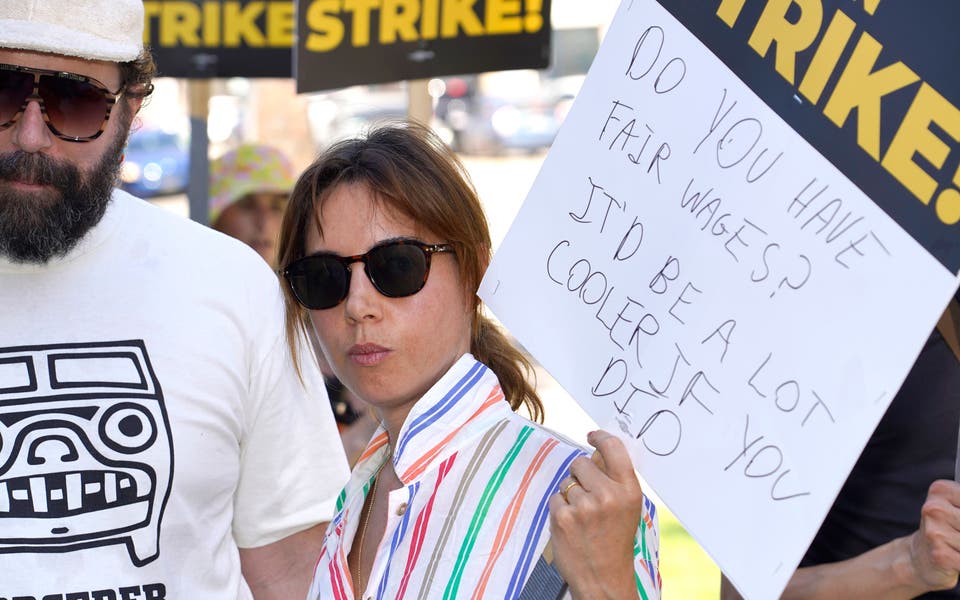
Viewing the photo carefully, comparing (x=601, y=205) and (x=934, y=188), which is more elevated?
(x=934, y=188)

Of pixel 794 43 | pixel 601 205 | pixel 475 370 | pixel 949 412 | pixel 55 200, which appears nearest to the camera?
pixel 794 43

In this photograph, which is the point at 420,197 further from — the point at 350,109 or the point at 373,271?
the point at 350,109

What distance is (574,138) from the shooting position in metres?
1.72

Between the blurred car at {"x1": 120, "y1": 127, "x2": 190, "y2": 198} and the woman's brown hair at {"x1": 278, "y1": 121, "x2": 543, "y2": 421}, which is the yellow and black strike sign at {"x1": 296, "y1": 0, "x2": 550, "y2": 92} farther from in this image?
the blurred car at {"x1": 120, "y1": 127, "x2": 190, "y2": 198}

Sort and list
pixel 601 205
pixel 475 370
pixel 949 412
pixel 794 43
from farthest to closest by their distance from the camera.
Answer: pixel 949 412 < pixel 475 370 < pixel 601 205 < pixel 794 43

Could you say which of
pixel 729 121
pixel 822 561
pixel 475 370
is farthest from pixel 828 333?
pixel 822 561

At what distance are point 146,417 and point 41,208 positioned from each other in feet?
1.40

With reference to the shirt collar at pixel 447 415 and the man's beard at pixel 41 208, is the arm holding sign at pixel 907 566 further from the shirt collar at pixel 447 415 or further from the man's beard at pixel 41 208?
the man's beard at pixel 41 208

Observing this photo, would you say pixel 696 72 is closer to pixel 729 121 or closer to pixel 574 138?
pixel 729 121

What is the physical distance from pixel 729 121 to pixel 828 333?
1.05 ft

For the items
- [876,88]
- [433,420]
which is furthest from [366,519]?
[876,88]

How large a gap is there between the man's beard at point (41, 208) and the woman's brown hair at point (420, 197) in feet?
1.40

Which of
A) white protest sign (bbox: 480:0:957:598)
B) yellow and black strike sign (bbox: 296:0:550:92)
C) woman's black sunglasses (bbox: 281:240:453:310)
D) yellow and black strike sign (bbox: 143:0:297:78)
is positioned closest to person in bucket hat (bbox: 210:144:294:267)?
yellow and black strike sign (bbox: 143:0:297:78)

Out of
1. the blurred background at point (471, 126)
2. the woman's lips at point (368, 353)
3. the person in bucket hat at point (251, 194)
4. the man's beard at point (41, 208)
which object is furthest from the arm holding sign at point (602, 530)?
the blurred background at point (471, 126)
